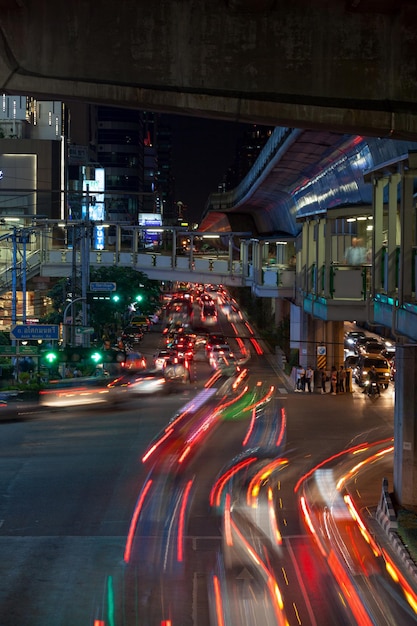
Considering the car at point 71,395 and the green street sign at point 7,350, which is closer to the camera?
the green street sign at point 7,350

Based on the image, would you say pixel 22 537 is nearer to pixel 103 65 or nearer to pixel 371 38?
pixel 103 65

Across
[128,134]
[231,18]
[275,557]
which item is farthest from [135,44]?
[128,134]

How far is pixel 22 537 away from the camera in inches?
720

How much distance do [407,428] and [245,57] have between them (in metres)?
12.1

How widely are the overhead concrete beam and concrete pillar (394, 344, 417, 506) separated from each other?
409 inches

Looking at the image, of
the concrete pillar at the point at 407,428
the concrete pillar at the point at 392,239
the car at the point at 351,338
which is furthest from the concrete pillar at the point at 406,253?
the car at the point at 351,338

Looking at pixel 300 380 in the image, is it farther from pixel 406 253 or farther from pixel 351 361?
pixel 406 253

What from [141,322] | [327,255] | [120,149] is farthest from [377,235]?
[120,149]

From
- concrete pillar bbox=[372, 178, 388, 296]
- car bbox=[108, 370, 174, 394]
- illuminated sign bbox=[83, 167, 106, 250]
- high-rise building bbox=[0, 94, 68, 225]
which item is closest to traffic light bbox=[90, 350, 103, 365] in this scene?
car bbox=[108, 370, 174, 394]

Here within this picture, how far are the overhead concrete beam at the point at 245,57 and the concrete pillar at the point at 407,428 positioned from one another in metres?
10.4

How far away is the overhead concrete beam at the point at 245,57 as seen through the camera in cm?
1099

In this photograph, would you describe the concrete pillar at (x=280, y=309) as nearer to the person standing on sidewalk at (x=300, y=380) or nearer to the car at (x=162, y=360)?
the car at (x=162, y=360)

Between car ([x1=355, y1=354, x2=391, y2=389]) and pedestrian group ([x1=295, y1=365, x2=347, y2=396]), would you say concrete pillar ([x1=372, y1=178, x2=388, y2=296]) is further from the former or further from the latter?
car ([x1=355, y1=354, x2=391, y2=389])

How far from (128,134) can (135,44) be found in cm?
17566
